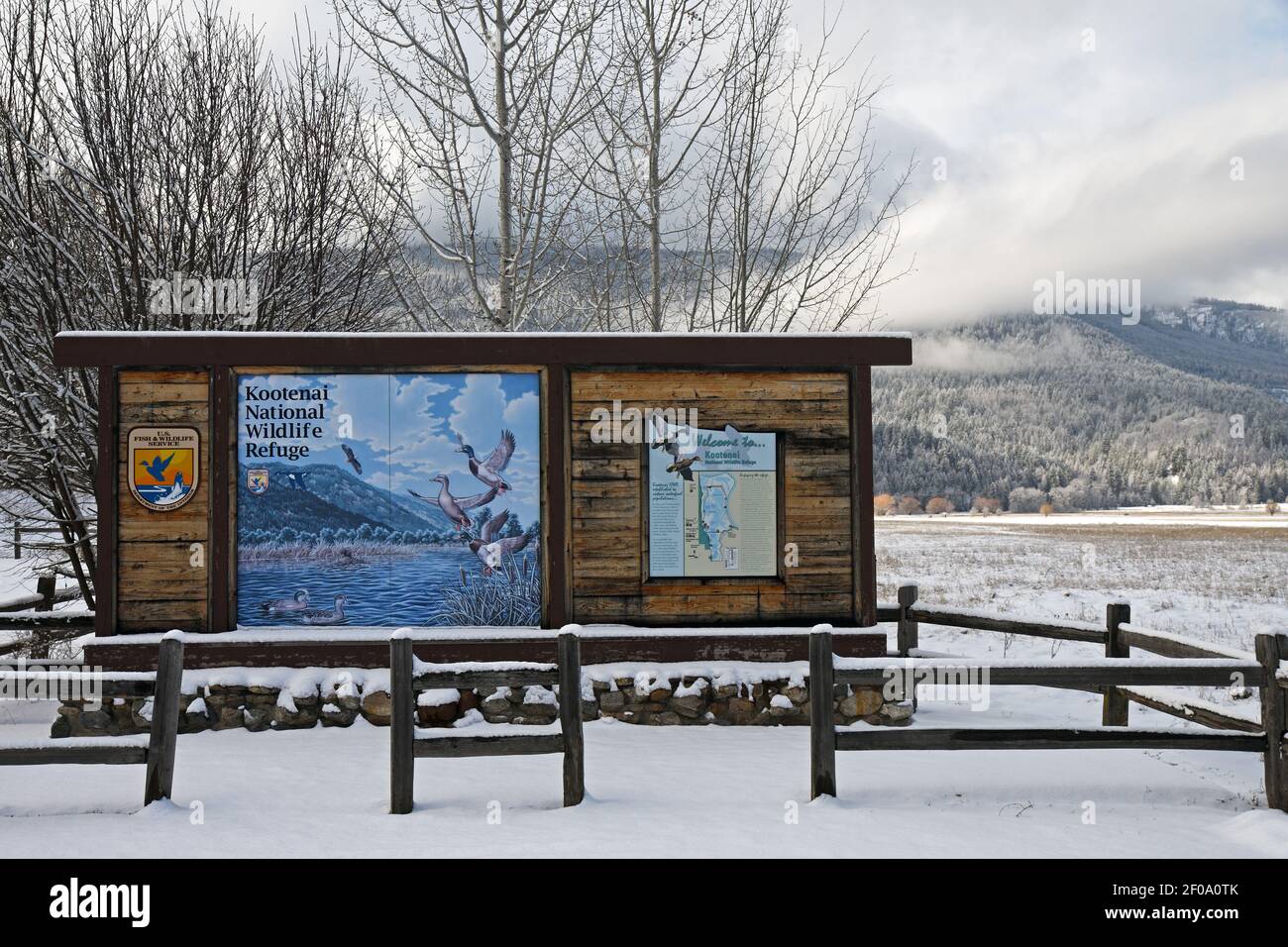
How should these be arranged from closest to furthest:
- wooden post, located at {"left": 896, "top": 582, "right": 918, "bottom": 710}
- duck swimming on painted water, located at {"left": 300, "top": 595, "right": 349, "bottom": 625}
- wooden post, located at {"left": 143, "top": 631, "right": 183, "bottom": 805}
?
1. wooden post, located at {"left": 143, "top": 631, "right": 183, "bottom": 805}
2. duck swimming on painted water, located at {"left": 300, "top": 595, "right": 349, "bottom": 625}
3. wooden post, located at {"left": 896, "top": 582, "right": 918, "bottom": 710}

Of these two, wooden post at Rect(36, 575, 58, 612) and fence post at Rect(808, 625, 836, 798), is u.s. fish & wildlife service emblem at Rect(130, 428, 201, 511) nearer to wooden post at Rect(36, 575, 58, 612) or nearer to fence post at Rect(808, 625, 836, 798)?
wooden post at Rect(36, 575, 58, 612)

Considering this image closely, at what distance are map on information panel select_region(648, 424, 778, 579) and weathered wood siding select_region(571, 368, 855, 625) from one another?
0.37 ft

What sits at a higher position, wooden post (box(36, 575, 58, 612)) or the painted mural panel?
the painted mural panel

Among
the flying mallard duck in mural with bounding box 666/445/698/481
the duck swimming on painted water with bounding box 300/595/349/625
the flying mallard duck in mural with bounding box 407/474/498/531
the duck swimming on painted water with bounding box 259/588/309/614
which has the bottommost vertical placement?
the duck swimming on painted water with bounding box 300/595/349/625

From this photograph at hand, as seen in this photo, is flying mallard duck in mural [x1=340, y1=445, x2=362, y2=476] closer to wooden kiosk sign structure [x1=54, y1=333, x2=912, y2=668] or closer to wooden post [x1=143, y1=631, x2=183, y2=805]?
wooden kiosk sign structure [x1=54, y1=333, x2=912, y2=668]

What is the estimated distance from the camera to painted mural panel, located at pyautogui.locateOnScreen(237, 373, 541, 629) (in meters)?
8.98

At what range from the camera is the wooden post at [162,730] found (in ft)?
19.6

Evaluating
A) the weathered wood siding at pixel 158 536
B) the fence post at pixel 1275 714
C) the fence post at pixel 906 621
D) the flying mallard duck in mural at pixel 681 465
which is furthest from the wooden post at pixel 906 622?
the weathered wood siding at pixel 158 536

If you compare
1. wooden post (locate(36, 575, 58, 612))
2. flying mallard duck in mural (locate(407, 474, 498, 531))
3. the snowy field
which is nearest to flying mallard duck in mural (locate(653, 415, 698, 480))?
flying mallard duck in mural (locate(407, 474, 498, 531))

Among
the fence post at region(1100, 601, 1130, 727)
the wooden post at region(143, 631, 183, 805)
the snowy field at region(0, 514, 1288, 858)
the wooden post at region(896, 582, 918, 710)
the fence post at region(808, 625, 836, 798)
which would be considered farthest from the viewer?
the wooden post at region(896, 582, 918, 710)

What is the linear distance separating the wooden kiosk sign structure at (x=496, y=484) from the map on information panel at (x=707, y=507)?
19 millimetres

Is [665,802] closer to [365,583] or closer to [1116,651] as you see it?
[365,583]

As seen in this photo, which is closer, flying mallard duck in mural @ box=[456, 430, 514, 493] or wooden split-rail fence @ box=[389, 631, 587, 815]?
wooden split-rail fence @ box=[389, 631, 587, 815]

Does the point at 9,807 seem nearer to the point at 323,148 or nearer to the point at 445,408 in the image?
the point at 445,408
